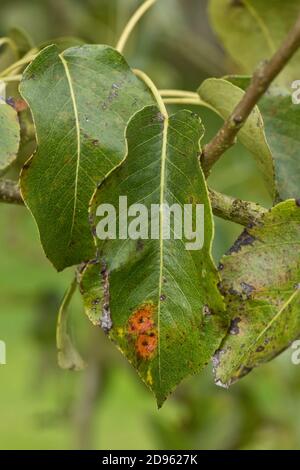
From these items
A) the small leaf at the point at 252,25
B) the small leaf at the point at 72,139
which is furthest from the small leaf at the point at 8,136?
the small leaf at the point at 252,25

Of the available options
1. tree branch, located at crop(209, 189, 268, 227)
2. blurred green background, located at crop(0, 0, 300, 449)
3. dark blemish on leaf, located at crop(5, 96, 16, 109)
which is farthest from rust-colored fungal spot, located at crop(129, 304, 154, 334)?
blurred green background, located at crop(0, 0, 300, 449)

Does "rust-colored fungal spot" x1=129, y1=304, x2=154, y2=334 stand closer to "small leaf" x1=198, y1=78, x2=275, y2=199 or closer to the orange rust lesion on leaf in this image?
the orange rust lesion on leaf

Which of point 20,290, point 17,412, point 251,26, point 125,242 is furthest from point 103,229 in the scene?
point 17,412

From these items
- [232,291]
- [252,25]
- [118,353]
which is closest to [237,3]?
[252,25]

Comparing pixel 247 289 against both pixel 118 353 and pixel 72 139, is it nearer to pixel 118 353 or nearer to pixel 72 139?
pixel 72 139

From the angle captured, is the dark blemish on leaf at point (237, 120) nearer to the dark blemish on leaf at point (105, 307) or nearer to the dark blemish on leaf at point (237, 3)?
the dark blemish on leaf at point (105, 307)

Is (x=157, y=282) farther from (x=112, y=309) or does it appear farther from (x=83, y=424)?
(x=83, y=424)
